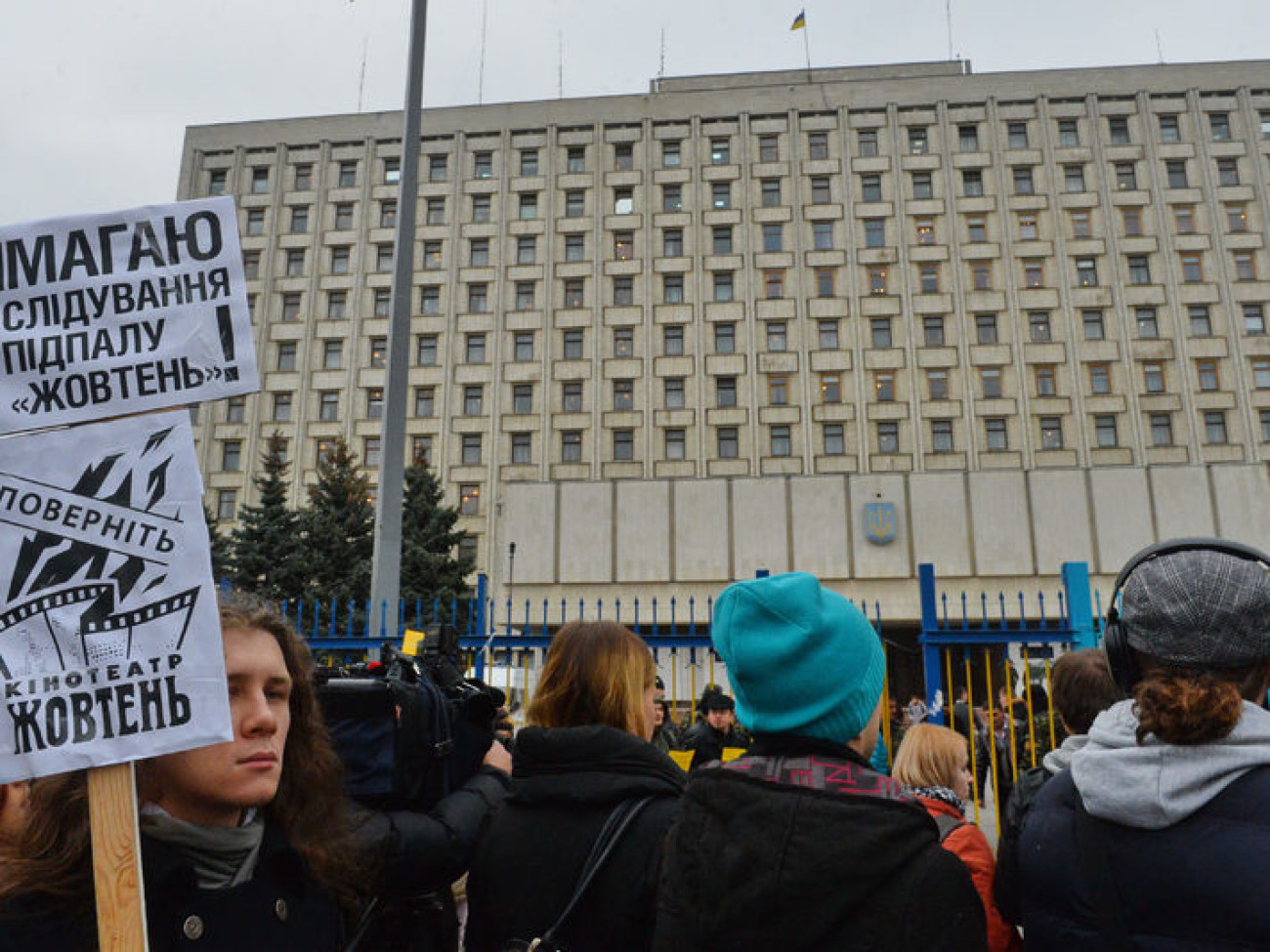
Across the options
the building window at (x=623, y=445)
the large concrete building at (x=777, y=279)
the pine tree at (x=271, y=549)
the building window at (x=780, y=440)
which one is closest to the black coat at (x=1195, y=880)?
the pine tree at (x=271, y=549)

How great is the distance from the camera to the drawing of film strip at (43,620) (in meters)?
2.01

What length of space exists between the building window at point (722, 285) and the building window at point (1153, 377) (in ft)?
65.5

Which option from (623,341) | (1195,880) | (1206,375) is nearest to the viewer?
(1195,880)

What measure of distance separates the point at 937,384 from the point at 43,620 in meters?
44.6

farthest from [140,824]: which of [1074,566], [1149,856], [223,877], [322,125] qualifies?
[322,125]

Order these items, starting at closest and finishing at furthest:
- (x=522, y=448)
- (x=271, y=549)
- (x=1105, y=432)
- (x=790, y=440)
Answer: (x=271, y=549) → (x=1105, y=432) → (x=790, y=440) → (x=522, y=448)

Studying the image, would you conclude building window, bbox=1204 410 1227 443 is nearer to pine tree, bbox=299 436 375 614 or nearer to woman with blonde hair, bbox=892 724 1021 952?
pine tree, bbox=299 436 375 614

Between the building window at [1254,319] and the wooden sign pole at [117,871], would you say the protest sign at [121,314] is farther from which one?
the building window at [1254,319]

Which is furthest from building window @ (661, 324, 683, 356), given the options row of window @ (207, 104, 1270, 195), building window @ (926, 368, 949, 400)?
building window @ (926, 368, 949, 400)

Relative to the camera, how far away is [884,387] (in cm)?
4381

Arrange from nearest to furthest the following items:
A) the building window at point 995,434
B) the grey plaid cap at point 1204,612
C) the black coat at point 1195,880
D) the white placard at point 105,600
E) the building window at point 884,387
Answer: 1. the black coat at point 1195,880
2. the grey plaid cap at point 1204,612
3. the white placard at point 105,600
4. the building window at point 995,434
5. the building window at point 884,387

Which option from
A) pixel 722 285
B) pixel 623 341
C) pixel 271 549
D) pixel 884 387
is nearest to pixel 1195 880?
pixel 271 549

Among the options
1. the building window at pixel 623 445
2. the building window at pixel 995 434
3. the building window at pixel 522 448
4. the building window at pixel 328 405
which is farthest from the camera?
the building window at pixel 328 405

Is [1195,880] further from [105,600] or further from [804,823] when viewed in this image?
[105,600]
